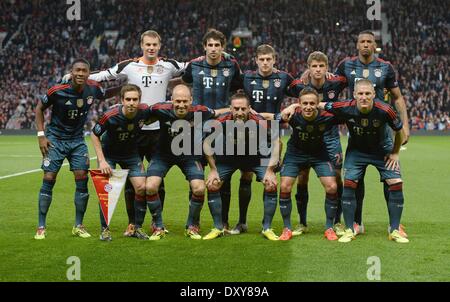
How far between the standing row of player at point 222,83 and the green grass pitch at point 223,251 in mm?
549

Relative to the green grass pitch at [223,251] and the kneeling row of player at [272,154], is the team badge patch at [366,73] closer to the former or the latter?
the kneeling row of player at [272,154]

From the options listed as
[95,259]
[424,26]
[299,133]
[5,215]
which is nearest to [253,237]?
[299,133]

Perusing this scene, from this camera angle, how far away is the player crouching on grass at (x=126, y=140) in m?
8.40

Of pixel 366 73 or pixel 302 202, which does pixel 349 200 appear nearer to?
pixel 302 202

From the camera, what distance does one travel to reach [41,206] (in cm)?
874

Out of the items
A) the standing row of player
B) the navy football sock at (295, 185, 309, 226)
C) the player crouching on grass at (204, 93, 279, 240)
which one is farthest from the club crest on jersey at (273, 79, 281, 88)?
the navy football sock at (295, 185, 309, 226)

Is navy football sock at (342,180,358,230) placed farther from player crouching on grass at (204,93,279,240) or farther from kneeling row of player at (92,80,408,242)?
player crouching on grass at (204,93,279,240)

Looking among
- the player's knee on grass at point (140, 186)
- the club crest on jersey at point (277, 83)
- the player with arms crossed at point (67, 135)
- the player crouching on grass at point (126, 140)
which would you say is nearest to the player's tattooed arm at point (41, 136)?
the player with arms crossed at point (67, 135)

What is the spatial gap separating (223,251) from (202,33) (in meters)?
37.8

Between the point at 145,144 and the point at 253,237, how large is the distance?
1761 millimetres

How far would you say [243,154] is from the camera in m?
8.95

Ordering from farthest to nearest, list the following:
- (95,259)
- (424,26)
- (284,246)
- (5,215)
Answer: (424,26), (5,215), (284,246), (95,259)

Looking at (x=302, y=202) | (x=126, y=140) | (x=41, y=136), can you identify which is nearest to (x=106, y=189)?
(x=126, y=140)
